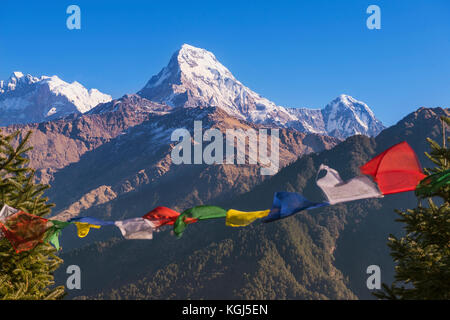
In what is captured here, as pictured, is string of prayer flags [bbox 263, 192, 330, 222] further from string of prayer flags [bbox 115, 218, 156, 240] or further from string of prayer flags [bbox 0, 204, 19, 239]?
string of prayer flags [bbox 0, 204, 19, 239]

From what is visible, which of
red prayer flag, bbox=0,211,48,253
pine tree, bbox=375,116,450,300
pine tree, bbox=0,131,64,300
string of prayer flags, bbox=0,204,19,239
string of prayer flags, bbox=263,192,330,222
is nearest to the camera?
string of prayer flags, bbox=263,192,330,222

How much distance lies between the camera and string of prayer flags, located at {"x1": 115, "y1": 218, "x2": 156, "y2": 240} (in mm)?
13336

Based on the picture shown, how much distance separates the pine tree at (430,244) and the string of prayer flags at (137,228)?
8.32 meters

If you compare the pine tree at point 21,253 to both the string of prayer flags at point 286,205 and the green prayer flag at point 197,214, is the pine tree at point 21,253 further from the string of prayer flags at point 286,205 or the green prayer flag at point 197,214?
the string of prayer flags at point 286,205

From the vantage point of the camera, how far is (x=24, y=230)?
1393cm

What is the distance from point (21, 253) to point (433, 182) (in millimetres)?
13929

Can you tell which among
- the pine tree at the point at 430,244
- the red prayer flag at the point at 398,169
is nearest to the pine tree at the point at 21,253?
the red prayer flag at the point at 398,169

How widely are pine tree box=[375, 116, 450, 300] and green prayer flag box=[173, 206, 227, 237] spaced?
600 cm

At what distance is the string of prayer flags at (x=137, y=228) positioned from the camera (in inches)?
525

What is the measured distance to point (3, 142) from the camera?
15.0 metres

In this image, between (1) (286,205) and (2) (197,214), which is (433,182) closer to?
(1) (286,205)

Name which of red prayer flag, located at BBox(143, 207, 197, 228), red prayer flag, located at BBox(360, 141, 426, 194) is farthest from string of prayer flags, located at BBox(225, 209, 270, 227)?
red prayer flag, located at BBox(360, 141, 426, 194)

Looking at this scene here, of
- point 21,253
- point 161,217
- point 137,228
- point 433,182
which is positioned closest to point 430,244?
point 433,182
